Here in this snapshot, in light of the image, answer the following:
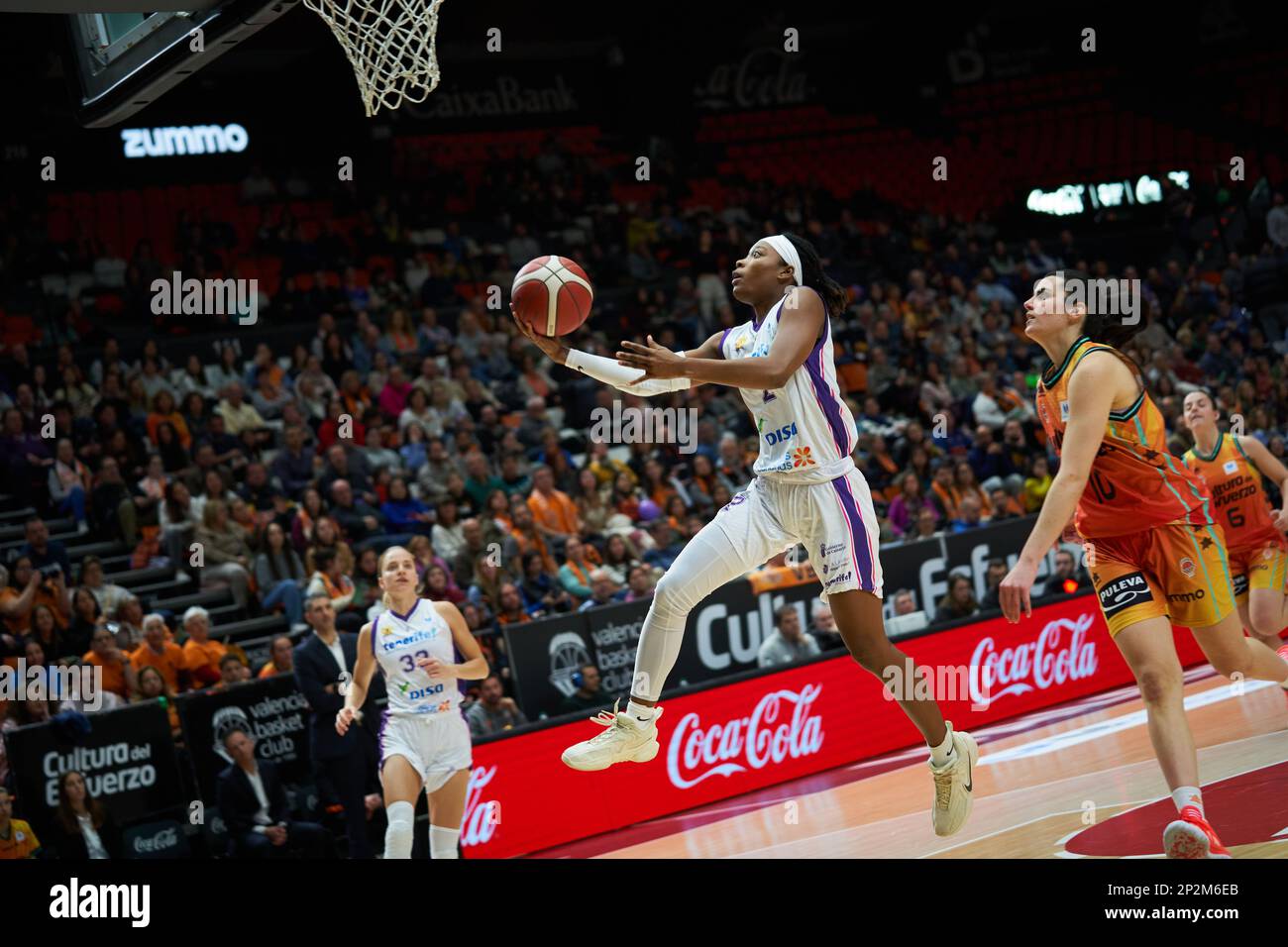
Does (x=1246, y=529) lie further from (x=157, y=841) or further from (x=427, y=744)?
(x=157, y=841)

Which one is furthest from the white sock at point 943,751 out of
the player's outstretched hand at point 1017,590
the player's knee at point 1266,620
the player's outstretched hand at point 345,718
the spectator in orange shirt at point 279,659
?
the spectator in orange shirt at point 279,659

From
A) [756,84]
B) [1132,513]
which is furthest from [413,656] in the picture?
[756,84]

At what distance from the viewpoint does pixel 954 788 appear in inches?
225

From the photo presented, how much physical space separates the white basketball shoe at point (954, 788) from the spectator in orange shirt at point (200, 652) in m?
5.63

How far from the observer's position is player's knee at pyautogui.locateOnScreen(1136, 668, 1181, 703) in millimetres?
5047

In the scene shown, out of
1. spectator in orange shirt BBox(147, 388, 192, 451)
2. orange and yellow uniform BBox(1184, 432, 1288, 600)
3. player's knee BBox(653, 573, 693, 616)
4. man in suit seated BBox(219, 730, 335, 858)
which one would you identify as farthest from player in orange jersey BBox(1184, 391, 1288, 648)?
spectator in orange shirt BBox(147, 388, 192, 451)

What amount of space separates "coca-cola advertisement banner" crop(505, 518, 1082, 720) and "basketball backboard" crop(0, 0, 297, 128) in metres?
4.48

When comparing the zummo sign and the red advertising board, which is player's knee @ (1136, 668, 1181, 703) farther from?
the zummo sign

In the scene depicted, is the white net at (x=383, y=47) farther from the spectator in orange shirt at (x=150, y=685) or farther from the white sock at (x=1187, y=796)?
the spectator in orange shirt at (x=150, y=685)

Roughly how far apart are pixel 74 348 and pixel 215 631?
4.47 meters

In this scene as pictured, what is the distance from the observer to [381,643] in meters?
7.81
